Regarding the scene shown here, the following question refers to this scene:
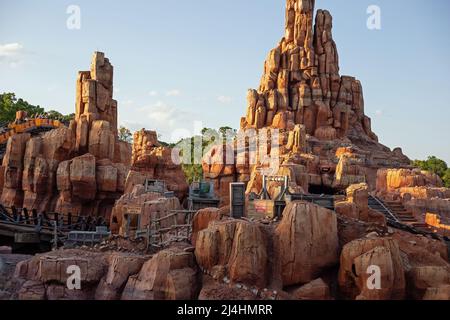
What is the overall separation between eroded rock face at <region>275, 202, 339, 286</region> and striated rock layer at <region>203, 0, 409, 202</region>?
23.0 meters

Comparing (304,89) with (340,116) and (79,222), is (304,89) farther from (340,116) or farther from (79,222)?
(79,222)

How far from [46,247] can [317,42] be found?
138ft

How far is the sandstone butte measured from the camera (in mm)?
14734

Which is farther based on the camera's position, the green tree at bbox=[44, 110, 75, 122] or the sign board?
the green tree at bbox=[44, 110, 75, 122]

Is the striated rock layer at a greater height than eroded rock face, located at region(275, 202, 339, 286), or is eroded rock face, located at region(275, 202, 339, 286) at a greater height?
the striated rock layer

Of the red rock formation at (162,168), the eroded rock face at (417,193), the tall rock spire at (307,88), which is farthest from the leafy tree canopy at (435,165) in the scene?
the red rock formation at (162,168)

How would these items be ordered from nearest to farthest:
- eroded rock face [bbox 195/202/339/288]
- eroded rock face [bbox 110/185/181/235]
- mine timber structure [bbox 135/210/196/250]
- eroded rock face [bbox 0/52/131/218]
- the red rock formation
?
1. eroded rock face [bbox 195/202/339/288]
2. mine timber structure [bbox 135/210/196/250]
3. eroded rock face [bbox 110/185/181/235]
4. eroded rock face [bbox 0/52/131/218]
5. the red rock formation

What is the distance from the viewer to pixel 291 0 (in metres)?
60.8

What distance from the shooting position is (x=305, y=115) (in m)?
54.2

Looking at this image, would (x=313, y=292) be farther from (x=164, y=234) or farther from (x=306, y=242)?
(x=164, y=234)

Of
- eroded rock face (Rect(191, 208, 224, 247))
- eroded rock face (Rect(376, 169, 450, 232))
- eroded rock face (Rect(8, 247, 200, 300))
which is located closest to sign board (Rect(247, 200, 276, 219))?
eroded rock face (Rect(191, 208, 224, 247))

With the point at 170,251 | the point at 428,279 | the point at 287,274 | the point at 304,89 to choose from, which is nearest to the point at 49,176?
the point at 170,251

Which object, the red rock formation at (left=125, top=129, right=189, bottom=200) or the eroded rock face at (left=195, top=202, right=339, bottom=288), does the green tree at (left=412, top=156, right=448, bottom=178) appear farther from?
the eroded rock face at (left=195, top=202, right=339, bottom=288)

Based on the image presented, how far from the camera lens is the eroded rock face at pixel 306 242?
14969 mm
